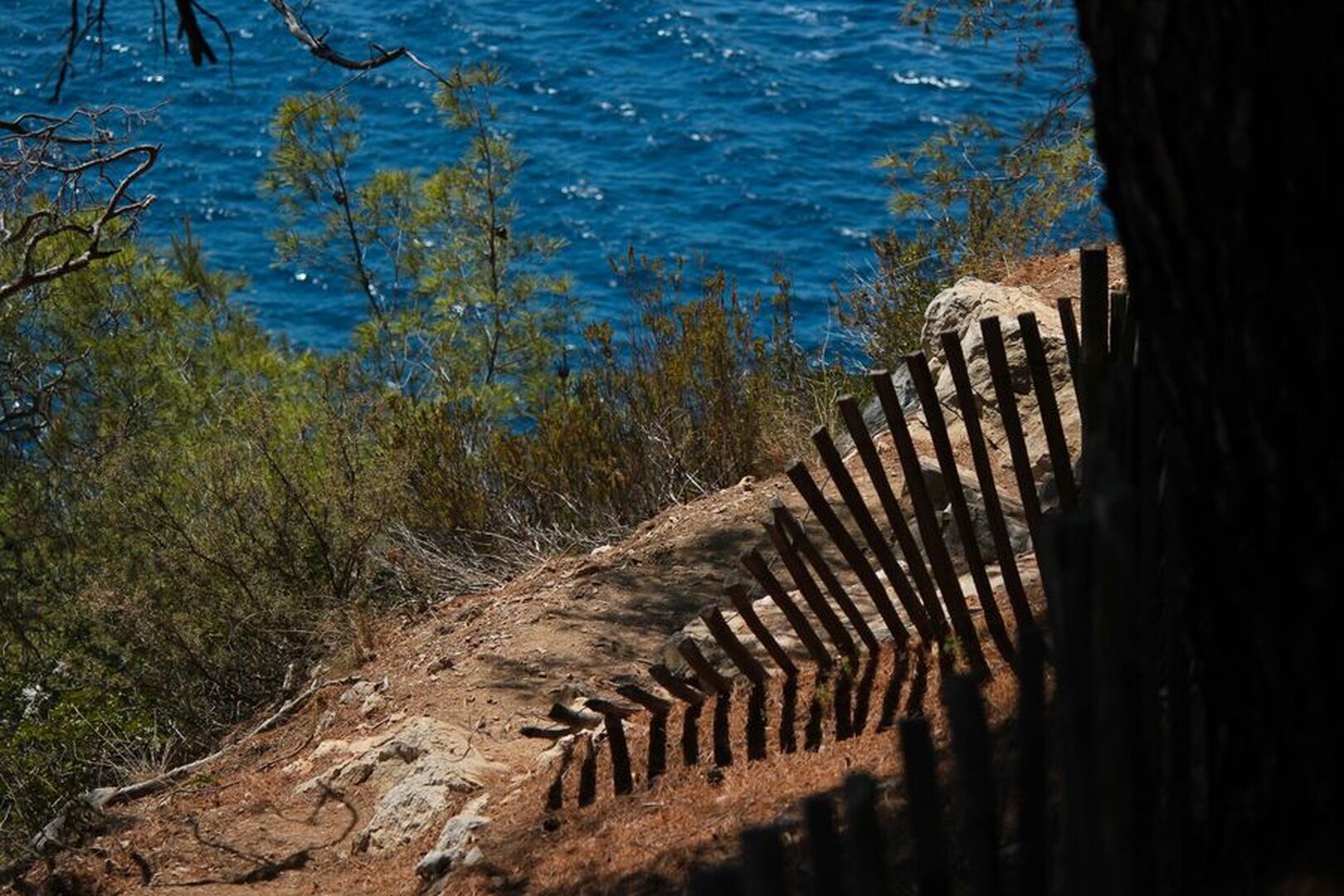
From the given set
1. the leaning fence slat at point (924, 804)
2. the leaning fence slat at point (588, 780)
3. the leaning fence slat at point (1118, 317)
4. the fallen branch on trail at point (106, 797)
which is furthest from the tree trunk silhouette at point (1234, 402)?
the fallen branch on trail at point (106, 797)

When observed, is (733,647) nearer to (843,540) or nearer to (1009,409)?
(843,540)

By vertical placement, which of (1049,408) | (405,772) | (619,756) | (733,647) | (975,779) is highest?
(975,779)

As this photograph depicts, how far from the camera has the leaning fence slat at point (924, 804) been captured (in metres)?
2.39

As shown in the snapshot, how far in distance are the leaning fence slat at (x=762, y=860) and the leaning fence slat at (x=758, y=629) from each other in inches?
108

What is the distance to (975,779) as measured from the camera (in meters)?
2.38

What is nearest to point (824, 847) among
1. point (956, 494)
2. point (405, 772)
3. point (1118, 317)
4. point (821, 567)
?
point (1118, 317)

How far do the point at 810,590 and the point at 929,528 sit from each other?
0.50m

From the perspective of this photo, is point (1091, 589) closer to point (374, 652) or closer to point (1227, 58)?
point (1227, 58)

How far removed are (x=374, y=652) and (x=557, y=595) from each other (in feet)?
3.03

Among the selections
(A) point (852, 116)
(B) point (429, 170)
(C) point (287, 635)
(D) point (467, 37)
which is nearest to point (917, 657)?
(C) point (287, 635)

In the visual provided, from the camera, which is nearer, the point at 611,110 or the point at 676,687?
the point at 676,687

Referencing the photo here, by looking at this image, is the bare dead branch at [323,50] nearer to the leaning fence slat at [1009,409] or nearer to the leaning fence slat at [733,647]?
the leaning fence slat at [733,647]

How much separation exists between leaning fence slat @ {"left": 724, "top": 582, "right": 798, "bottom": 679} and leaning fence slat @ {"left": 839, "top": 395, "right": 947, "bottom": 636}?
482mm

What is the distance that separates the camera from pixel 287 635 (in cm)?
893
